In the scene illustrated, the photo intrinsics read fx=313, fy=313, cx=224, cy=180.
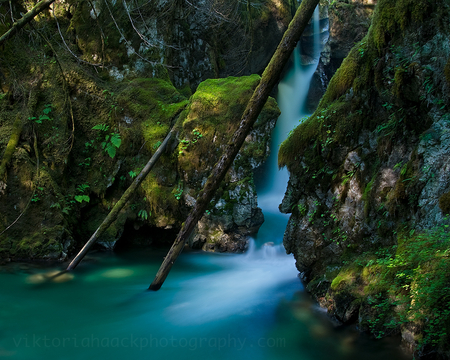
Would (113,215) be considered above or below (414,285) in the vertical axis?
above

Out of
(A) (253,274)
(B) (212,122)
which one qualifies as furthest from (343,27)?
(A) (253,274)

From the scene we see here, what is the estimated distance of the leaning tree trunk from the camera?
4.85m

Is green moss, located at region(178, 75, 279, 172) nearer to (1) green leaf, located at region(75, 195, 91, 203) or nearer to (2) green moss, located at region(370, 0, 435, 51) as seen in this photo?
(1) green leaf, located at region(75, 195, 91, 203)

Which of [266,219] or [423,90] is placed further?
[266,219]

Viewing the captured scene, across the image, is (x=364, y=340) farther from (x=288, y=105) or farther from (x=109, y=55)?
(x=288, y=105)

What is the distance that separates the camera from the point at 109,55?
33.3 feet

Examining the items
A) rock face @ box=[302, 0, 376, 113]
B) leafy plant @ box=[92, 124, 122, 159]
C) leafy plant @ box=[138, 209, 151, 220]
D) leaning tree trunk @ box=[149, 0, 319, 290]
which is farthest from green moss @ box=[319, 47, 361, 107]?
rock face @ box=[302, 0, 376, 113]

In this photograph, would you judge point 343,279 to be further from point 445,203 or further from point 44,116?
point 44,116

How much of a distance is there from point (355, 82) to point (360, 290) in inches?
139

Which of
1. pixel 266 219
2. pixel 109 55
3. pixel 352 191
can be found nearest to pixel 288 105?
pixel 266 219

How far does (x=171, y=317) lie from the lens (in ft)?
18.3

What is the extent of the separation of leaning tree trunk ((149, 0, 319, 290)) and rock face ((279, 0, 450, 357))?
4.26 ft

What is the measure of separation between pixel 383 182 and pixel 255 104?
2.45m

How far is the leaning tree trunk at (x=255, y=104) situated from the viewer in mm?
4853
